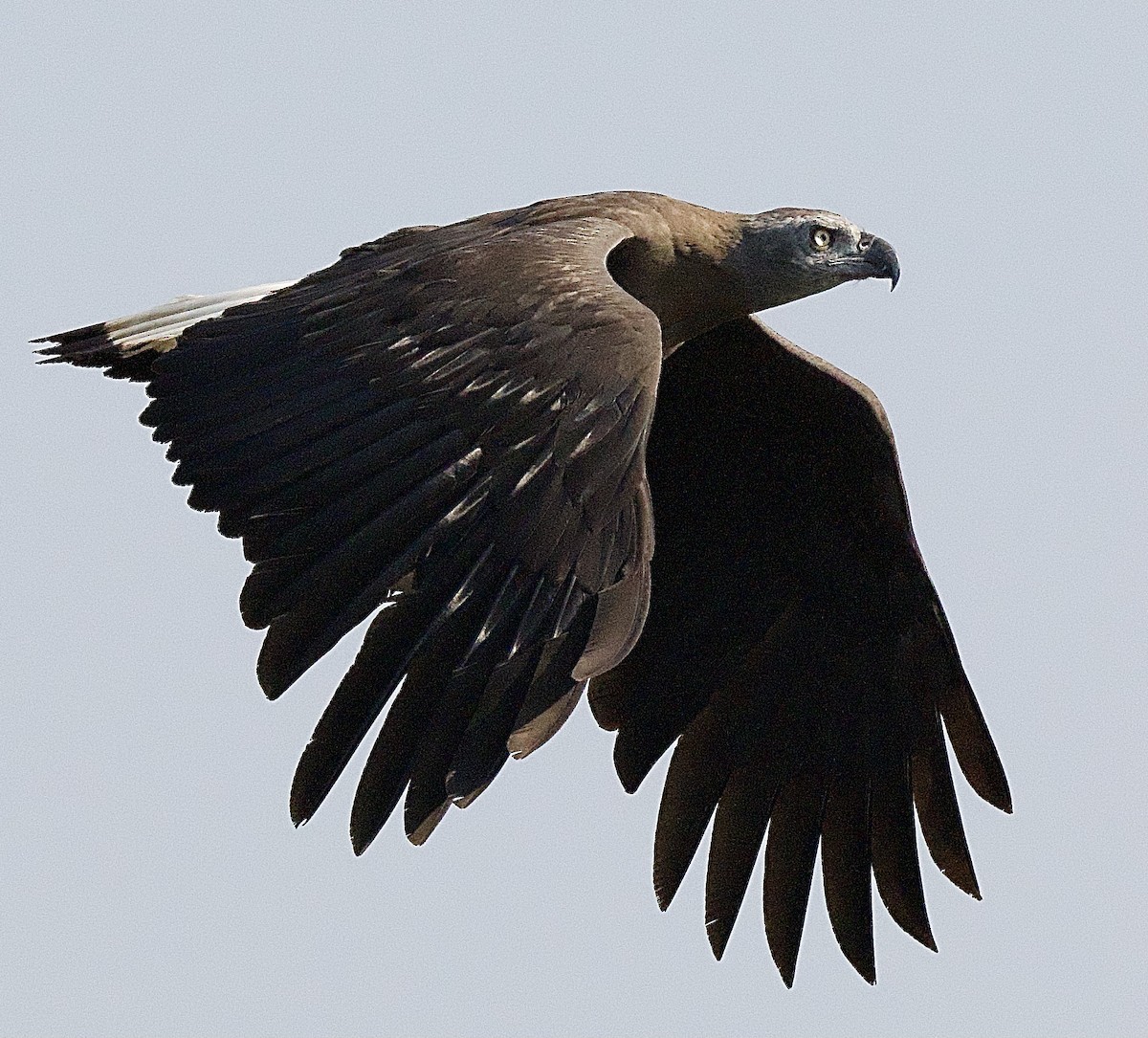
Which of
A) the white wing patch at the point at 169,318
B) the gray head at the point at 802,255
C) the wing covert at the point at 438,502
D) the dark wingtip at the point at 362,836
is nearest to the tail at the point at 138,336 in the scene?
the white wing patch at the point at 169,318

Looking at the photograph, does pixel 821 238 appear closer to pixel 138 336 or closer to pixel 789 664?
pixel 789 664

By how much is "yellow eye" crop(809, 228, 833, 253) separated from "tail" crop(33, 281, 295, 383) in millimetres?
1860

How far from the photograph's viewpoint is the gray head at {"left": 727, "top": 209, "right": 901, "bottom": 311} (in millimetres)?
8500

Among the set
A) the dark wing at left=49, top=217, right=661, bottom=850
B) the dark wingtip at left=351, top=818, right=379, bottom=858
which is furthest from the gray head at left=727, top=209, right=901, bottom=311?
the dark wingtip at left=351, top=818, right=379, bottom=858

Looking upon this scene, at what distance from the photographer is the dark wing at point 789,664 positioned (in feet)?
28.6

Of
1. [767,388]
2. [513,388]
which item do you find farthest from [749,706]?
[513,388]

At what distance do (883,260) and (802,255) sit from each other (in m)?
0.30

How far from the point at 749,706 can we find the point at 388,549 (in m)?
2.78

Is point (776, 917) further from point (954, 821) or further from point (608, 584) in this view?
point (608, 584)

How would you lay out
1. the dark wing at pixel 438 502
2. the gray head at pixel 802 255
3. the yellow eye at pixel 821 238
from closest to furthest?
the dark wing at pixel 438 502 < the gray head at pixel 802 255 < the yellow eye at pixel 821 238

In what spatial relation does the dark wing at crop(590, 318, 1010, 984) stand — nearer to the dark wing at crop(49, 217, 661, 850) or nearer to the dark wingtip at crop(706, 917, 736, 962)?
the dark wingtip at crop(706, 917, 736, 962)

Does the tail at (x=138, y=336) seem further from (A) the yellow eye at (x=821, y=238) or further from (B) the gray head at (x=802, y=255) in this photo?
(A) the yellow eye at (x=821, y=238)

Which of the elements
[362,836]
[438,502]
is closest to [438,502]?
[438,502]

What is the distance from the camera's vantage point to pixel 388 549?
6.46 meters
